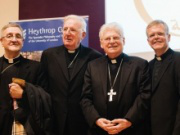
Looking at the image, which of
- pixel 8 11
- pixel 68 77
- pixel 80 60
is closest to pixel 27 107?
pixel 68 77

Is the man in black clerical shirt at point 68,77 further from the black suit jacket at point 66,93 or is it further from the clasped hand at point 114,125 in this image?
the clasped hand at point 114,125

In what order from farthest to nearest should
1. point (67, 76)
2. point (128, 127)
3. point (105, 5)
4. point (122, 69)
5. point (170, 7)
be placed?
1. point (105, 5)
2. point (170, 7)
3. point (67, 76)
4. point (122, 69)
5. point (128, 127)

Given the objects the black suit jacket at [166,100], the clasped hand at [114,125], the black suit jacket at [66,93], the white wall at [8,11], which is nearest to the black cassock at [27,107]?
the black suit jacket at [66,93]

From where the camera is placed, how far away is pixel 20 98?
2.81 metres

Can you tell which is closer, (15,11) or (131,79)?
(131,79)

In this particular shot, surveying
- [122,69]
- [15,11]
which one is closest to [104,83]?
[122,69]

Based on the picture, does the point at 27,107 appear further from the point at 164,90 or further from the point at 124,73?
the point at 164,90

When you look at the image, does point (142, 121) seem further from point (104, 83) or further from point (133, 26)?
point (133, 26)

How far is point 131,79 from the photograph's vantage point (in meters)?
2.73

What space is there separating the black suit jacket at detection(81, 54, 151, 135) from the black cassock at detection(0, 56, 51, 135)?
0.41 m

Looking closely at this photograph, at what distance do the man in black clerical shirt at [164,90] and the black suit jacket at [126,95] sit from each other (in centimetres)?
9

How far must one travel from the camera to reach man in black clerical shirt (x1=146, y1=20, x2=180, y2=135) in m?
2.63

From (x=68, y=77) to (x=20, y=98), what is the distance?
0.54 m

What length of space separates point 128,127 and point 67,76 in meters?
0.84
